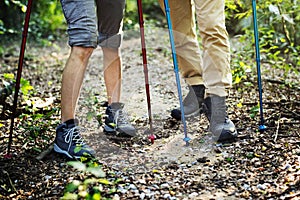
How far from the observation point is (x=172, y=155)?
358cm

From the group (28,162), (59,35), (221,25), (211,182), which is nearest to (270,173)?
(211,182)

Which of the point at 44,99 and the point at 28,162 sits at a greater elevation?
the point at 44,99

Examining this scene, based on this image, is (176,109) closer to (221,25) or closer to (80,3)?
(221,25)

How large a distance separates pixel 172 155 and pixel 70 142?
2.42ft

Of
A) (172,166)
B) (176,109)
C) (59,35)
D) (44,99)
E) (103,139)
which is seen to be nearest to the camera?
(172,166)

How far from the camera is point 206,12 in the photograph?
12.1ft

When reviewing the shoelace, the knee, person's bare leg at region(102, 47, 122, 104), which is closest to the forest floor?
the shoelace

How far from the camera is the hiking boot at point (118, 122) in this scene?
3.99 meters

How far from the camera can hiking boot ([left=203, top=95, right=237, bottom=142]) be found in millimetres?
3719

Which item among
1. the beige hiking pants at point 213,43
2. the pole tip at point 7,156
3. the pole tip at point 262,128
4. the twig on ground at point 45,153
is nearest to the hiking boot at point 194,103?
the beige hiking pants at point 213,43

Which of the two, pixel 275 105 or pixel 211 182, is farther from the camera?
pixel 275 105

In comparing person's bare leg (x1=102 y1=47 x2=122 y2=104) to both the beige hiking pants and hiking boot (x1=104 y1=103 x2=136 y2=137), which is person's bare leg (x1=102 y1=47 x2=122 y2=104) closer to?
hiking boot (x1=104 y1=103 x2=136 y2=137)

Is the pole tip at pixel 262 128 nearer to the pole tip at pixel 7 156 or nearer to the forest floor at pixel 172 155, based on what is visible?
the forest floor at pixel 172 155

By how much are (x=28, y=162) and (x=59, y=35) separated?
6.50 metres
